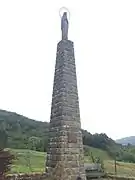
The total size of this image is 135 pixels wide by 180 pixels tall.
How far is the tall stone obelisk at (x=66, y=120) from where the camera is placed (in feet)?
31.8

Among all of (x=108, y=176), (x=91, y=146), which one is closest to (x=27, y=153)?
(x=108, y=176)

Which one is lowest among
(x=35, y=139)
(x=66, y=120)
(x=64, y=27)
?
(x=66, y=120)

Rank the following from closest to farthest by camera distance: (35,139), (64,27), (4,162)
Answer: (4,162) < (64,27) < (35,139)

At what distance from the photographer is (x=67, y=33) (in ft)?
37.2

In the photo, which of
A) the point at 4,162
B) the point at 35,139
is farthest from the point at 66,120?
the point at 35,139

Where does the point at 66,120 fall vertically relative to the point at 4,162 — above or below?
above

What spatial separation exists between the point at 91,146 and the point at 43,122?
1479cm

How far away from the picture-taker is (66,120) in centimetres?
1003

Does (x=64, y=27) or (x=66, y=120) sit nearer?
(x=66, y=120)

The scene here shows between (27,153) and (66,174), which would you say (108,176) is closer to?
(66,174)

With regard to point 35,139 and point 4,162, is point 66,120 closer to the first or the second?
point 4,162

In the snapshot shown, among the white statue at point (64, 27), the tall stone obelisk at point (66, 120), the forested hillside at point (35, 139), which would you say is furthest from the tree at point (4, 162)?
the forested hillside at point (35, 139)

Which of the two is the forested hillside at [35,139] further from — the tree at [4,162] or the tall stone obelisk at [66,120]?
the tall stone obelisk at [66,120]

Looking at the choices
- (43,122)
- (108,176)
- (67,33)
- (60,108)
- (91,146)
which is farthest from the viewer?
(43,122)
